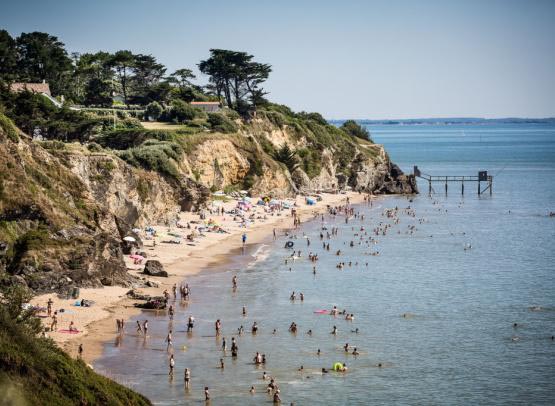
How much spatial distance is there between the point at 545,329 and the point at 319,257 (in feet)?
86.6

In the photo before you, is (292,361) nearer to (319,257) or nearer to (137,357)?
(137,357)

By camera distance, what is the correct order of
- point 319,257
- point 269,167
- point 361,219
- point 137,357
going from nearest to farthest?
point 137,357
point 319,257
point 361,219
point 269,167

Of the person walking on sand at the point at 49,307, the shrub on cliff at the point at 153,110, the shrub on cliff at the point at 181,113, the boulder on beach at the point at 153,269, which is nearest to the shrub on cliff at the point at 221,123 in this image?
the shrub on cliff at the point at 181,113

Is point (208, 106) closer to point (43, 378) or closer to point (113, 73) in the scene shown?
point (113, 73)

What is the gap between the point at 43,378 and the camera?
24.3m

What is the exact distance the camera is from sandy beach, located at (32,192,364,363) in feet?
138

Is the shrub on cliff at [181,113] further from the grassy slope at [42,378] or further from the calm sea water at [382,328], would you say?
the grassy slope at [42,378]

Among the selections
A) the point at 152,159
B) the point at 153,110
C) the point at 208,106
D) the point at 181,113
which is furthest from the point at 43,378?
the point at 208,106

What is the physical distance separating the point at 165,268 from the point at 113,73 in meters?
62.9

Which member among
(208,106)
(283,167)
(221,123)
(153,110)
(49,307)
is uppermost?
(208,106)

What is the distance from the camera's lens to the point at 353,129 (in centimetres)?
15488

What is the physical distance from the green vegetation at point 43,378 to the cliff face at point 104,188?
20.8 metres

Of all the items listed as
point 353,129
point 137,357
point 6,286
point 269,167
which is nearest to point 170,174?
point 269,167

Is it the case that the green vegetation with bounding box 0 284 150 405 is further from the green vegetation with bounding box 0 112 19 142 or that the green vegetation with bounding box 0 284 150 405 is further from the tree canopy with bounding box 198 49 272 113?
the tree canopy with bounding box 198 49 272 113
